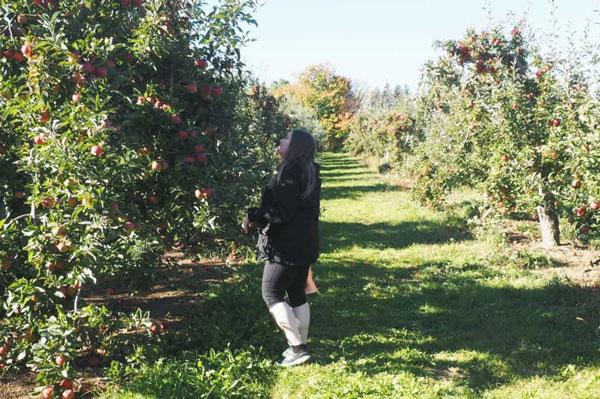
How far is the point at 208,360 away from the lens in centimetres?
411

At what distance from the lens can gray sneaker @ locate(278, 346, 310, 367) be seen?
4.05 metres

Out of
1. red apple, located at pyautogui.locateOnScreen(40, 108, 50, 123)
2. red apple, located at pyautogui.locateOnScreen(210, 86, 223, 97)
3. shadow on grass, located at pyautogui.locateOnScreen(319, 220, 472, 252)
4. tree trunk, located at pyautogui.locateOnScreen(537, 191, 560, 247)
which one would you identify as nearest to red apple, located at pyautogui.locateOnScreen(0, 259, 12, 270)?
red apple, located at pyautogui.locateOnScreen(40, 108, 50, 123)

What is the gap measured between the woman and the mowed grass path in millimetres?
760

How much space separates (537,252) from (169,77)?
22.1 ft

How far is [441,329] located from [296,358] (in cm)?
188

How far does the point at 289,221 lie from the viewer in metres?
3.72

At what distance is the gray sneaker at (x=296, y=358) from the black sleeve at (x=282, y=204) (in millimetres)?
1235

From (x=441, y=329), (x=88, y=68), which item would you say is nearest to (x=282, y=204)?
(x=88, y=68)

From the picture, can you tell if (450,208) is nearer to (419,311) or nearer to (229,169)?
(419,311)

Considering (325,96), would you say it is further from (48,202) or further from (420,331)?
(48,202)

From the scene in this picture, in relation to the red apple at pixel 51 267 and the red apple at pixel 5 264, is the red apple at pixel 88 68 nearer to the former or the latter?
the red apple at pixel 51 267

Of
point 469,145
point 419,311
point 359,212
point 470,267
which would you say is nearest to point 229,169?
point 419,311

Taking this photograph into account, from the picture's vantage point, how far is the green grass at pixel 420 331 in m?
3.80

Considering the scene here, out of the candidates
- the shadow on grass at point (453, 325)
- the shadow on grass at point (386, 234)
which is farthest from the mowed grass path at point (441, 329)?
the shadow on grass at point (386, 234)
